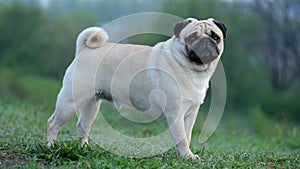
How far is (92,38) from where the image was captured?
5.84 m

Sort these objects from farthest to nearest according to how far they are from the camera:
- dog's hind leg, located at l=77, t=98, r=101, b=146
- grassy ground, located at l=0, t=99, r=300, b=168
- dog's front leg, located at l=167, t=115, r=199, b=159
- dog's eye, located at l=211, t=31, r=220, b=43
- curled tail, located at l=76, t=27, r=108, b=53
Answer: dog's hind leg, located at l=77, t=98, r=101, b=146 < curled tail, located at l=76, t=27, r=108, b=53 < dog's eye, located at l=211, t=31, r=220, b=43 < dog's front leg, located at l=167, t=115, r=199, b=159 < grassy ground, located at l=0, t=99, r=300, b=168

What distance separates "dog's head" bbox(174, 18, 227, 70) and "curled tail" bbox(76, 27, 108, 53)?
957mm

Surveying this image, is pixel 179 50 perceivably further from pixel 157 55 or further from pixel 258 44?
pixel 258 44

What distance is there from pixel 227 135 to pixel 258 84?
1492cm

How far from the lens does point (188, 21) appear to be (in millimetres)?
5480

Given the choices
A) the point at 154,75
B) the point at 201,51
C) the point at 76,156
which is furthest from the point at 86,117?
the point at 201,51

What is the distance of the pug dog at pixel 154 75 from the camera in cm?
527

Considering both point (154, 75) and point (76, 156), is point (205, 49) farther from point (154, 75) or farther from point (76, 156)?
point (76, 156)

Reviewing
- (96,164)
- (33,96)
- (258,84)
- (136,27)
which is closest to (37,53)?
(33,96)

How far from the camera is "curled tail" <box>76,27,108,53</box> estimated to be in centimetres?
583

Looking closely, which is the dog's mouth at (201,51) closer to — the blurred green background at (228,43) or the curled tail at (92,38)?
the curled tail at (92,38)

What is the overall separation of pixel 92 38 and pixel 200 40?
1.34 meters

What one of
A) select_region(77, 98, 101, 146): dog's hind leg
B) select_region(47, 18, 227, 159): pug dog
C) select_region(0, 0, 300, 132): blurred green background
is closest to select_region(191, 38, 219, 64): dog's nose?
select_region(47, 18, 227, 159): pug dog

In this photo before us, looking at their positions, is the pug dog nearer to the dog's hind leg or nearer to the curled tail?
the curled tail
